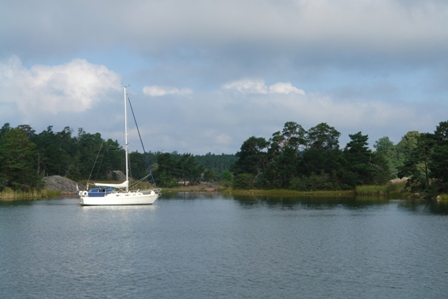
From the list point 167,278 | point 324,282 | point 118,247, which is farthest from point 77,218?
point 324,282

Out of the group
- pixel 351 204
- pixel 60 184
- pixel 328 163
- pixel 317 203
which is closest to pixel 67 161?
pixel 60 184

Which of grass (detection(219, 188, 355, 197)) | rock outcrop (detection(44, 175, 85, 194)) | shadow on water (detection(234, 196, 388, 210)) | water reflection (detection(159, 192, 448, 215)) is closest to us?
water reflection (detection(159, 192, 448, 215))

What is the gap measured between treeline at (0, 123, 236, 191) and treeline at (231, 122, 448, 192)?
26.3m

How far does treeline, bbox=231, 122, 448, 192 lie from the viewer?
8225 cm

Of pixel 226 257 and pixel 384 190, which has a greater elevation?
pixel 384 190

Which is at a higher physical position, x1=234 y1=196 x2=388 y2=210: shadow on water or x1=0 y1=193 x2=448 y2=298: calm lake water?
x1=234 y1=196 x2=388 y2=210: shadow on water

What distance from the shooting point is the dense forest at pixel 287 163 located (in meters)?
83.2

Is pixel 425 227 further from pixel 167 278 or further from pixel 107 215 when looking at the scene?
pixel 107 215

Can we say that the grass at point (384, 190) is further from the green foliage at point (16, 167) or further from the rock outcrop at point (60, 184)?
the rock outcrop at point (60, 184)

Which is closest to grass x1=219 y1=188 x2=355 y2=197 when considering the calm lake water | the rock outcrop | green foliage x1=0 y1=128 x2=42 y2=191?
the rock outcrop

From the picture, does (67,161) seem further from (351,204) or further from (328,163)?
(351,204)

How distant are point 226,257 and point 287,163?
81760 mm

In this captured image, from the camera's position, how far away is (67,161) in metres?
134

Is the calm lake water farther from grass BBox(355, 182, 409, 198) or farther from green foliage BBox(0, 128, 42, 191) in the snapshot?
grass BBox(355, 182, 409, 198)
